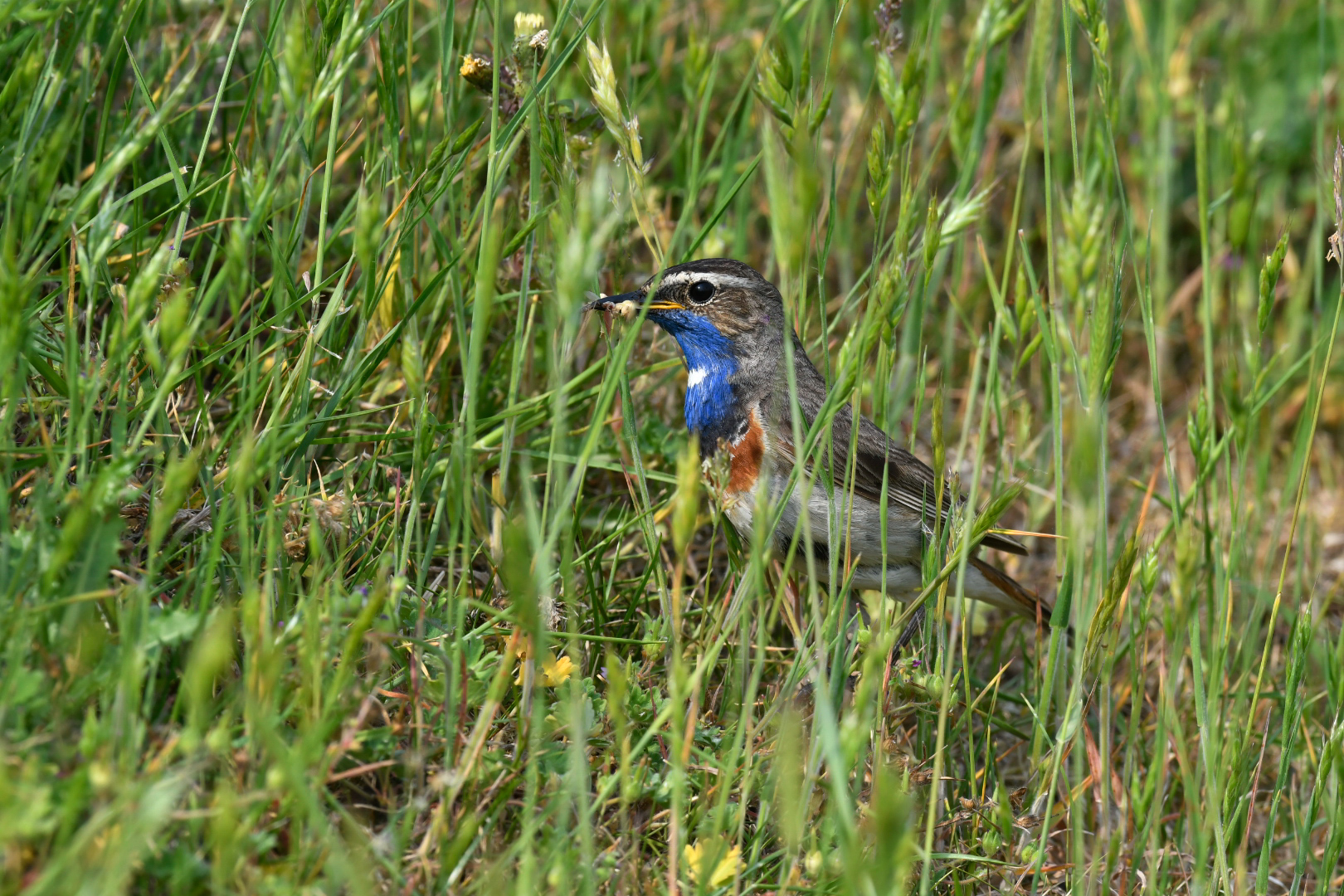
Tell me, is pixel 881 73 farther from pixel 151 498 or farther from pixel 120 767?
pixel 120 767

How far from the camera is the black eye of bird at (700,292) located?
4391 millimetres

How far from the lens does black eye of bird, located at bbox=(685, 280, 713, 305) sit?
439 cm

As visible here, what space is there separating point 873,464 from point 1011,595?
75 cm

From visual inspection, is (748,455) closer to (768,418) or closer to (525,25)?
(768,418)

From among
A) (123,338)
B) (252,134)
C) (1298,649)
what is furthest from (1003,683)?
(123,338)

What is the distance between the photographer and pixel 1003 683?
16.8 feet

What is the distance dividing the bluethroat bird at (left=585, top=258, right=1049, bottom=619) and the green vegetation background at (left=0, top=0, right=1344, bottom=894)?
0.82 ft

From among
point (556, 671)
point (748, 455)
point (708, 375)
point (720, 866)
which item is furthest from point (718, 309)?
point (720, 866)

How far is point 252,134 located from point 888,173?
2349 mm

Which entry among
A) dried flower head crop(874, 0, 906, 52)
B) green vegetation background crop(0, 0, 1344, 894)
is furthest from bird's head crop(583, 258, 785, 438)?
dried flower head crop(874, 0, 906, 52)

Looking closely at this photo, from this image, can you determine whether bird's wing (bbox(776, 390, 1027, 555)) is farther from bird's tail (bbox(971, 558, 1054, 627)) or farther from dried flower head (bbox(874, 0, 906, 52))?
dried flower head (bbox(874, 0, 906, 52))

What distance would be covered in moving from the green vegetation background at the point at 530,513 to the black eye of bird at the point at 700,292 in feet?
1.06

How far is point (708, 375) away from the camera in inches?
A: 179

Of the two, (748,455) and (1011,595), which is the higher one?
(748,455)
